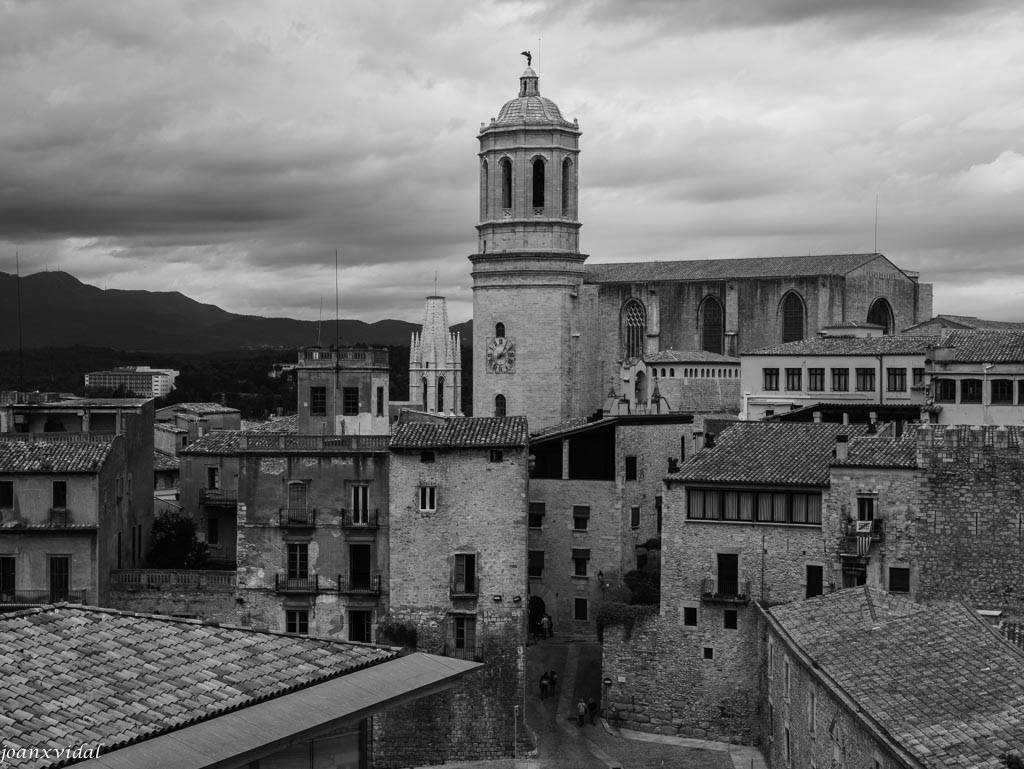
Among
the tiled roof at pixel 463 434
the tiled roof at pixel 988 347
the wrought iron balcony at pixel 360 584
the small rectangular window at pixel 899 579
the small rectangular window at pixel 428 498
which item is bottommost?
the wrought iron balcony at pixel 360 584

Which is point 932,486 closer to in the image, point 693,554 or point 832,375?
point 693,554

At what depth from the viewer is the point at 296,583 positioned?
4631 cm

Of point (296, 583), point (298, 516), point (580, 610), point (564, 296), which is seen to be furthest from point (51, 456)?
point (564, 296)

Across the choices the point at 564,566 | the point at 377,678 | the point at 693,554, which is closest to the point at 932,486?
the point at 693,554

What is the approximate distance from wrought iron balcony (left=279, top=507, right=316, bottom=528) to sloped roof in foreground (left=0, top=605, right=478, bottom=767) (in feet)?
92.3

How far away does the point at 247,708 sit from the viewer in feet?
50.4

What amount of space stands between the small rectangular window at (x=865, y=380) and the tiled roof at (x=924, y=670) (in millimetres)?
30170

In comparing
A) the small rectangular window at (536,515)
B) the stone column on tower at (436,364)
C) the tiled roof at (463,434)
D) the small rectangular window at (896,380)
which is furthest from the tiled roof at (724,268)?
the stone column on tower at (436,364)

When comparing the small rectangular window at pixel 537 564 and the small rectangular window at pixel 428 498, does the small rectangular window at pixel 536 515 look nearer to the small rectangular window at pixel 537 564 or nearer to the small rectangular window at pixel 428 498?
the small rectangular window at pixel 537 564

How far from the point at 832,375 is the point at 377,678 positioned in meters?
51.4

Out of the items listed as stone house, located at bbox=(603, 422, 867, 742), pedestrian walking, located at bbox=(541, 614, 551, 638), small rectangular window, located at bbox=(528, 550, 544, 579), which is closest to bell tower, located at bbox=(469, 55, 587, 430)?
small rectangular window, located at bbox=(528, 550, 544, 579)

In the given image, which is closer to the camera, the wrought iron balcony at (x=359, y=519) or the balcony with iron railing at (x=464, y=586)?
the balcony with iron railing at (x=464, y=586)

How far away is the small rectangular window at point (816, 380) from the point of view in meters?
65.5

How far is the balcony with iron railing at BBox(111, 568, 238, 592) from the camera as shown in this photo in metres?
46.7
